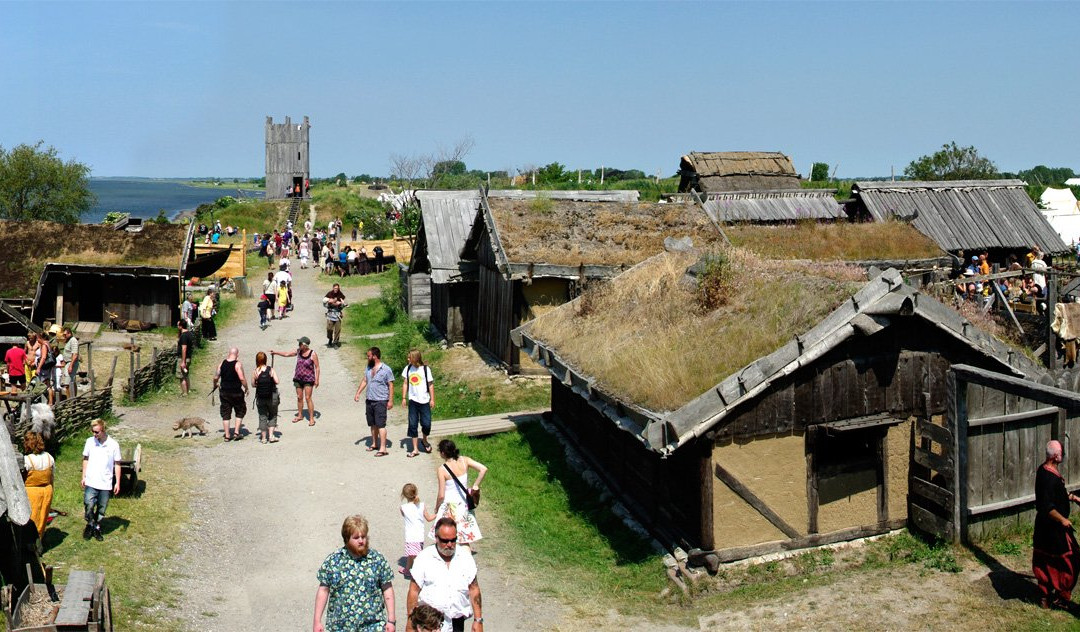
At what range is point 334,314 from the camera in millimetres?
26438

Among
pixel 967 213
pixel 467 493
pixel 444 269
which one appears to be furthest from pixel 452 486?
pixel 967 213

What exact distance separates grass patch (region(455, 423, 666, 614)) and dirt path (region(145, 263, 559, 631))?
613 mm

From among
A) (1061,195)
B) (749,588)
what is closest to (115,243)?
(749,588)

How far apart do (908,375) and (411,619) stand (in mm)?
7625

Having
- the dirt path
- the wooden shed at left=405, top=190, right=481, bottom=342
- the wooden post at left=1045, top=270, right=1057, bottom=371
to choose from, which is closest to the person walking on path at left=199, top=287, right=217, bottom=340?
the dirt path

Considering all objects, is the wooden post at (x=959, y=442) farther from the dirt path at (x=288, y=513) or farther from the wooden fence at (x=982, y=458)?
the dirt path at (x=288, y=513)

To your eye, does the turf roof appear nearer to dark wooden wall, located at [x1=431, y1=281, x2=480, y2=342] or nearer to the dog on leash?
dark wooden wall, located at [x1=431, y1=281, x2=480, y2=342]

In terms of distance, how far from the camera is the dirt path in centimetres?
1060

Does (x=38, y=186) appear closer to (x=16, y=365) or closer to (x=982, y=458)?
(x=16, y=365)

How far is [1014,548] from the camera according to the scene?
11430 millimetres

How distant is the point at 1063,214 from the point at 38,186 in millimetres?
53830

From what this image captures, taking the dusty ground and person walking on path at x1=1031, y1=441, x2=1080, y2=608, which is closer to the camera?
person walking on path at x1=1031, y1=441, x2=1080, y2=608

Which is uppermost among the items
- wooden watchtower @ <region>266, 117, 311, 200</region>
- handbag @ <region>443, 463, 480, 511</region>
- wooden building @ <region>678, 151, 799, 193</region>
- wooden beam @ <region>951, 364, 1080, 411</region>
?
wooden watchtower @ <region>266, 117, 311, 200</region>

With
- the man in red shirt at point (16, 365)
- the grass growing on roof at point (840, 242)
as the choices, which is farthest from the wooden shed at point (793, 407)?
the man in red shirt at point (16, 365)
